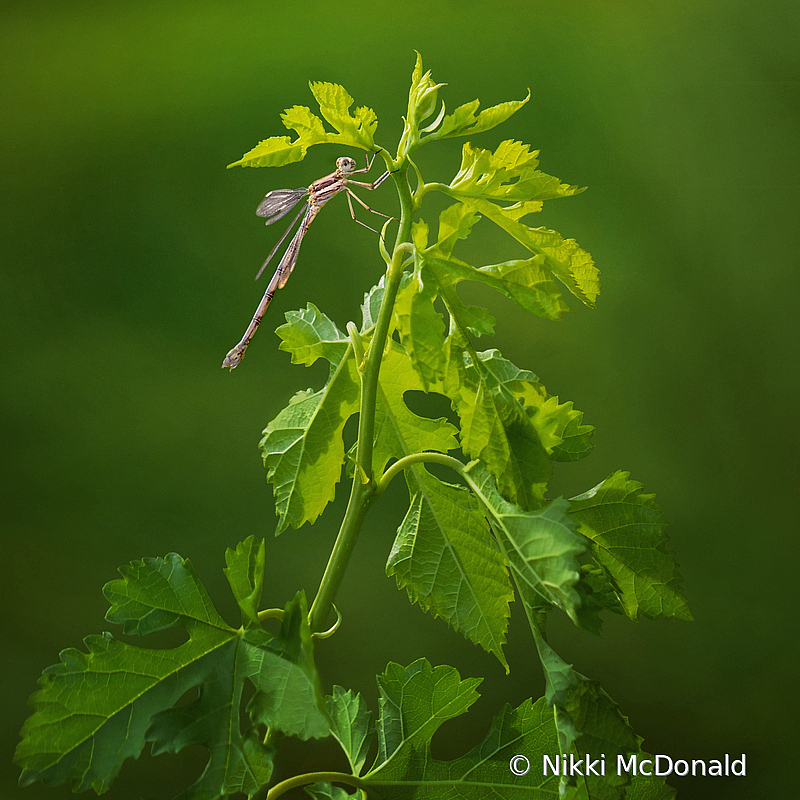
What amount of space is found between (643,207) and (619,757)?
1.01 m

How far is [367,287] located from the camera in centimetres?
126

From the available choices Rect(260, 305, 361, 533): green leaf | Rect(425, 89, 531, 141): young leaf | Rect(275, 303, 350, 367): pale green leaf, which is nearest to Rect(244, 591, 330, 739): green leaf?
Rect(260, 305, 361, 533): green leaf

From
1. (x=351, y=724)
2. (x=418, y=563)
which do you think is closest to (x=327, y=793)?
(x=351, y=724)

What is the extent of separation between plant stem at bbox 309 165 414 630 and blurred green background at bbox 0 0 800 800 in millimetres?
718

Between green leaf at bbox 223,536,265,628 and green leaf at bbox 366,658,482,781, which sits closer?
green leaf at bbox 223,536,265,628

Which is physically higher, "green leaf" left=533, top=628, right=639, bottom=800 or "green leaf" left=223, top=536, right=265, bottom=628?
"green leaf" left=223, top=536, right=265, bottom=628

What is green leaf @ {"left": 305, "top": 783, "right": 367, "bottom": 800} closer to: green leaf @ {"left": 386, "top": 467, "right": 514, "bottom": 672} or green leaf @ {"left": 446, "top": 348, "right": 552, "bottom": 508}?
green leaf @ {"left": 386, "top": 467, "right": 514, "bottom": 672}

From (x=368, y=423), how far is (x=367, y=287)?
769 millimetres

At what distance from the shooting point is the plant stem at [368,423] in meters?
0.50

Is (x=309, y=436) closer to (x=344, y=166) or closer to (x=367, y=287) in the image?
(x=344, y=166)

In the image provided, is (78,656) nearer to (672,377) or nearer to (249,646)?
(249,646)

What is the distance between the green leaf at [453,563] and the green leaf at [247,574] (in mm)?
120

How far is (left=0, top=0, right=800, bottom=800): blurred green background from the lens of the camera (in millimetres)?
1213

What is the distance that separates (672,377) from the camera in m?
1.27
